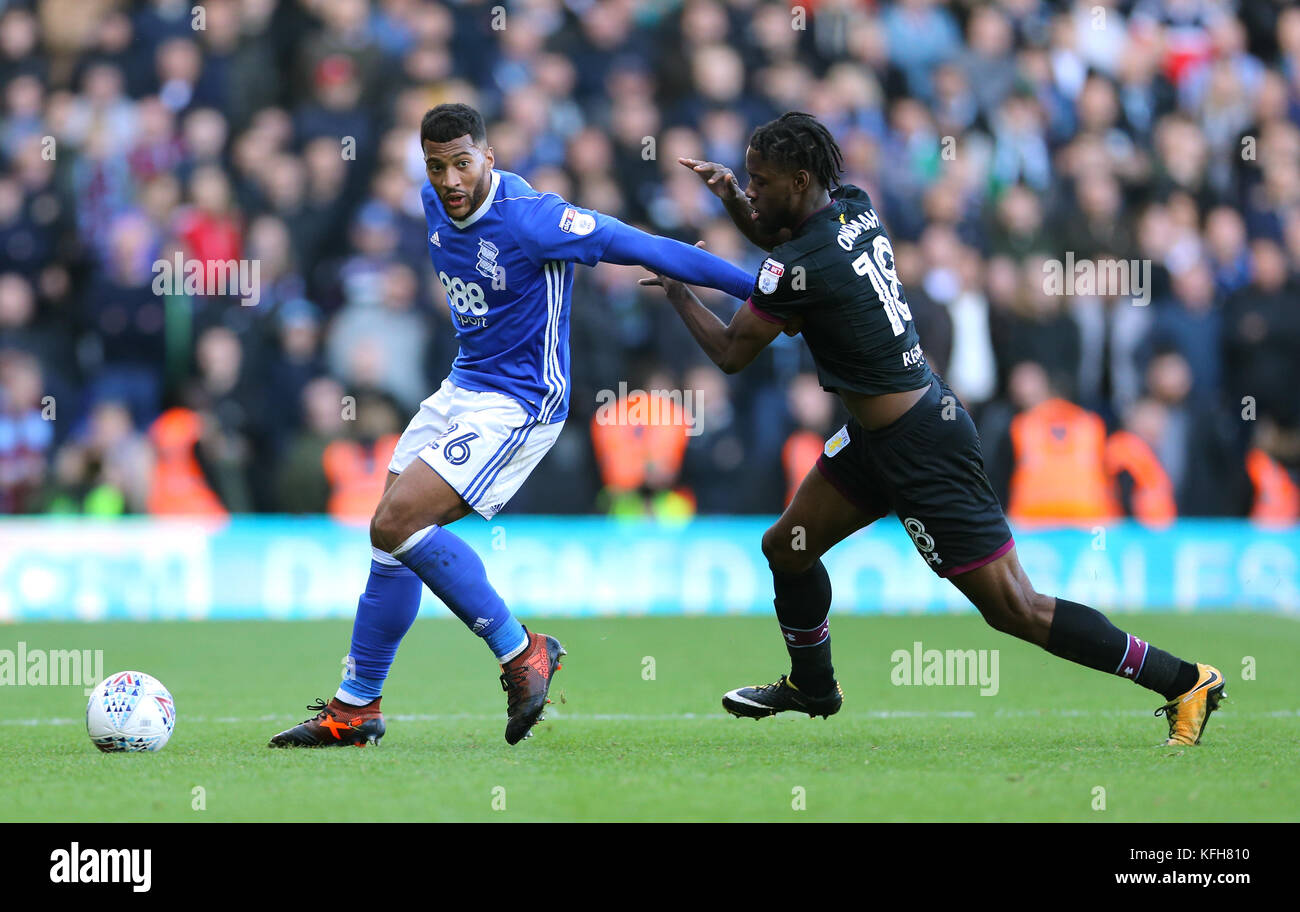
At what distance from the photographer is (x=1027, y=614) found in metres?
6.68

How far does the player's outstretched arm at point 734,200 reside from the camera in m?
6.77

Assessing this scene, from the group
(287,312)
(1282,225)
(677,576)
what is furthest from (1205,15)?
(287,312)

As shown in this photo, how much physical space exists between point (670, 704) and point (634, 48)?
878 centimetres

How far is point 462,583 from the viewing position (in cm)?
679

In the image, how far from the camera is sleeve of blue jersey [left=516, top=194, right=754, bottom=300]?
263 inches

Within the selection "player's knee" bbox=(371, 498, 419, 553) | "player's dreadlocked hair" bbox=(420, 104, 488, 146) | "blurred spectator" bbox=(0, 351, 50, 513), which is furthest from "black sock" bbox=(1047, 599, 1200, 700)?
"blurred spectator" bbox=(0, 351, 50, 513)

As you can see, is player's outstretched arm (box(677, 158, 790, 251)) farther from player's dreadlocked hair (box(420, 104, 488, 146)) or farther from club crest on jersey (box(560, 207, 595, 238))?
player's dreadlocked hair (box(420, 104, 488, 146))

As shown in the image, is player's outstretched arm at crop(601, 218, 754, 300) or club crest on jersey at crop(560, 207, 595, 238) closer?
player's outstretched arm at crop(601, 218, 754, 300)

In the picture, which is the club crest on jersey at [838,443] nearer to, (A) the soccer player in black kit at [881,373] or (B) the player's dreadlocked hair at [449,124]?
(A) the soccer player in black kit at [881,373]

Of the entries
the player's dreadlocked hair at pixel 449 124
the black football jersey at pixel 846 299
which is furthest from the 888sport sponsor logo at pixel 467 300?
the black football jersey at pixel 846 299

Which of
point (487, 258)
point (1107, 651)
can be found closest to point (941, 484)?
point (1107, 651)

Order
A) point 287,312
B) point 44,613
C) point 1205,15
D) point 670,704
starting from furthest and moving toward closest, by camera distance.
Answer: point 1205,15 < point 287,312 < point 44,613 < point 670,704

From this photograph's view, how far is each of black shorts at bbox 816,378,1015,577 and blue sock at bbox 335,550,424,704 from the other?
6.55 ft

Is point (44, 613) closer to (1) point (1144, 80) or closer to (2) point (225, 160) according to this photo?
(2) point (225, 160)
